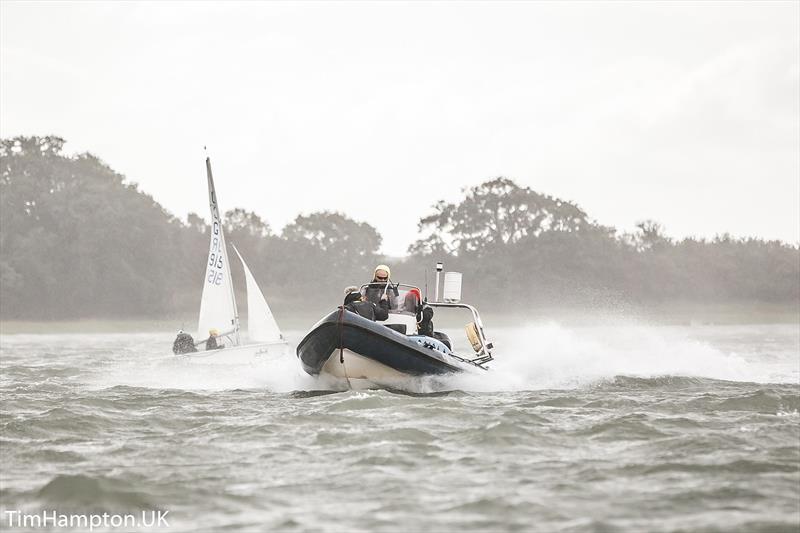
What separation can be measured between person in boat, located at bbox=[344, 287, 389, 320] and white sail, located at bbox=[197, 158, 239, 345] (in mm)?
11001

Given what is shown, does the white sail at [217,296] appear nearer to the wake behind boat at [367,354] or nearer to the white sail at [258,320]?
the white sail at [258,320]

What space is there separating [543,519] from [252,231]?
84696mm

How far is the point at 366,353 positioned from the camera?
15.3m

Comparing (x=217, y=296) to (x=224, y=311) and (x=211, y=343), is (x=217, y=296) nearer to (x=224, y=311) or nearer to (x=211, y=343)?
(x=224, y=311)

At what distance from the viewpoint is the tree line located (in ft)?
244

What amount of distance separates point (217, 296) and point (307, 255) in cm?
6058

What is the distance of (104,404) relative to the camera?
14.1m

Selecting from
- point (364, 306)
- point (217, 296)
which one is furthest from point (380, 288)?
point (217, 296)

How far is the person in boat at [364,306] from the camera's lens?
623 inches

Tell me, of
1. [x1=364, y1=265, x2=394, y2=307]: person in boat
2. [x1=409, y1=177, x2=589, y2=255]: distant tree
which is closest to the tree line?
[x1=409, y1=177, x2=589, y2=255]: distant tree

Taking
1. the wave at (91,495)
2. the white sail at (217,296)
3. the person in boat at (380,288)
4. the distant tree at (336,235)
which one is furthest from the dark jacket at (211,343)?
the distant tree at (336,235)

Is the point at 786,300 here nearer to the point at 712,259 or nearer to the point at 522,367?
the point at 712,259

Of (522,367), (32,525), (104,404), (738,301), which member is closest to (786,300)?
(738,301)

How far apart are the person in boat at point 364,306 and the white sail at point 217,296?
1100cm
